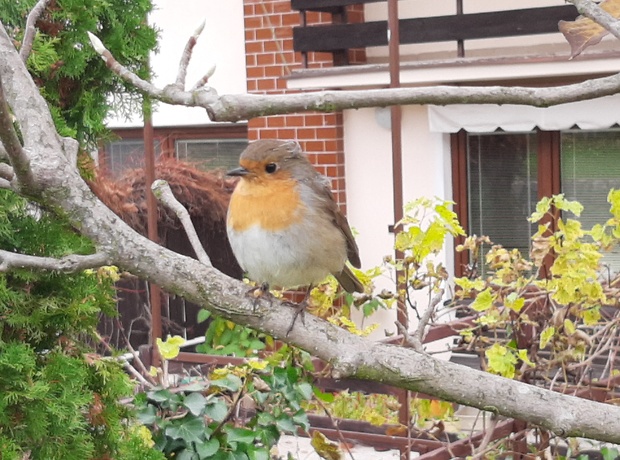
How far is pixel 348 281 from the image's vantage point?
304 cm

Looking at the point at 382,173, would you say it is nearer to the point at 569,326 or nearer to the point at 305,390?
the point at 569,326

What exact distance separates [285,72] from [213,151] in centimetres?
112

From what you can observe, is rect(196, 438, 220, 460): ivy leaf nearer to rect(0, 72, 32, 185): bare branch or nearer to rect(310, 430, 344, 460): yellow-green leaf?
rect(310, 430, 344, 460): yellow-green leaf

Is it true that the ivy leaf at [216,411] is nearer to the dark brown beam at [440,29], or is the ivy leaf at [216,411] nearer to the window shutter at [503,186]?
the dark brown beam at [440,29]

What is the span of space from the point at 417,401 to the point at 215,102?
7.87 ft

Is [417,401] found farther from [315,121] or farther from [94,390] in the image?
[315,121]

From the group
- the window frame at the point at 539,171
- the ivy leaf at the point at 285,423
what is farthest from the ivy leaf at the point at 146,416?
the window frame at the point at 539,171

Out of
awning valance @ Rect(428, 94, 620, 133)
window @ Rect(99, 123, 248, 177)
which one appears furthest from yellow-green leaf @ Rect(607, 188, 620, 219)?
window @ Rect(99, 123, 248, 177)

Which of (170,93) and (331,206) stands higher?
(170,93)

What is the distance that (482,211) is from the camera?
682cm

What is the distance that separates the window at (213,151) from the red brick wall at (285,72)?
0.52 metres

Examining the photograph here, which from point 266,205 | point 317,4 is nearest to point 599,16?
point 266,205

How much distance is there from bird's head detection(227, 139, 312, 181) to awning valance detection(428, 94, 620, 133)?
126 inches

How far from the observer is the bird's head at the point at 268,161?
2703mm
